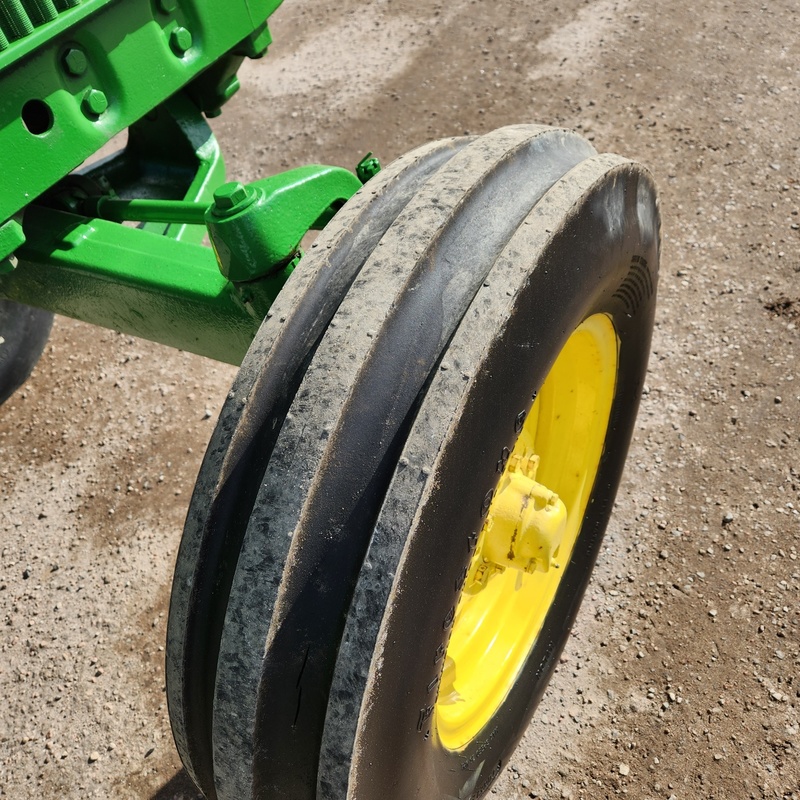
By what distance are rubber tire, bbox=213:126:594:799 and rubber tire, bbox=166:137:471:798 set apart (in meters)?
0.08

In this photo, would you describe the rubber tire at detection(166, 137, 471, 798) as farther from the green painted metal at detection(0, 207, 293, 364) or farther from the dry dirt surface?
the dry dirt surface

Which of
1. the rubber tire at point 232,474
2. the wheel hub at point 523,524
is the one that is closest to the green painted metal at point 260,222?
the rubber tire at point 232,474

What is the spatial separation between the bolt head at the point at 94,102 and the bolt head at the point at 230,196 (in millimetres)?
445

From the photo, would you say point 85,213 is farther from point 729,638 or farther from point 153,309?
point 729,638

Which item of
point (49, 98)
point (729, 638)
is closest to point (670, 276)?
point (729, 638)

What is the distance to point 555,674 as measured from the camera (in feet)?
7.51

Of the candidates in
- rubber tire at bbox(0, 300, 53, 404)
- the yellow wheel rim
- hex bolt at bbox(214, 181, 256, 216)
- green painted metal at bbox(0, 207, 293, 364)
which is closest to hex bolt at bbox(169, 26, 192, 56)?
green painted metal at bbox(0, 207, 293, 364)

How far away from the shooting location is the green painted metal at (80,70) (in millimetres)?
1557

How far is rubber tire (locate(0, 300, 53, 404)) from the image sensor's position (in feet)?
9.74

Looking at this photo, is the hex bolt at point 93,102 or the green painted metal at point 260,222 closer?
the green painted metal at point 260,222

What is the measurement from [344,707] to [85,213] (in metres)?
1.61

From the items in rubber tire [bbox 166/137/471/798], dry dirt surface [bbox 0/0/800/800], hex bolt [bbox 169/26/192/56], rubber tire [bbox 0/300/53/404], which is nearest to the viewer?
rubber tire [bbox 166/137/471/798]

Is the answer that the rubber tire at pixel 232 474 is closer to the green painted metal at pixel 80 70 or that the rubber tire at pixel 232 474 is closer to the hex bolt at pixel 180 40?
the green painted metal at pixel 80 70

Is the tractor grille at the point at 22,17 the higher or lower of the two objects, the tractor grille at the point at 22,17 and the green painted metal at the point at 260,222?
the higher
